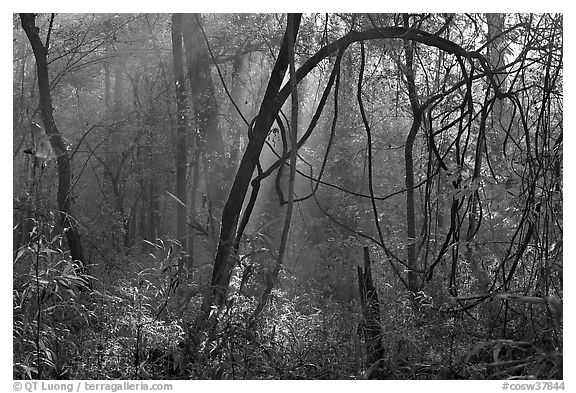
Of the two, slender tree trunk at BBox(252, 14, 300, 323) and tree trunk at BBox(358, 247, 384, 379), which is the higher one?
slender tree trunk at BBox(252, 14, 300, 323)

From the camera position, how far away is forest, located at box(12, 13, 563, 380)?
2725 mm

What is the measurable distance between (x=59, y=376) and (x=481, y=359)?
1875 millimetres

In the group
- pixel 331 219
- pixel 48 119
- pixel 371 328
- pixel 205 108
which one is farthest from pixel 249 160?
pixel 205 108

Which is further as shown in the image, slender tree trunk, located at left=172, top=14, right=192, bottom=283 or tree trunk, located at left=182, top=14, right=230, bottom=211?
slender tree trunk, located at left=172, top=14, right=192, bottom=283

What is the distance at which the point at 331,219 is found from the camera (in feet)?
12.4

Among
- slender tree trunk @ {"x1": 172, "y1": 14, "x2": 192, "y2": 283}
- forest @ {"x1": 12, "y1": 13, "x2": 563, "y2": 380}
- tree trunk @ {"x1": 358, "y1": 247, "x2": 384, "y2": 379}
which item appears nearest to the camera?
forest @ {"x1": 12, "y1": 13, "x2": 563, "y2": 380}

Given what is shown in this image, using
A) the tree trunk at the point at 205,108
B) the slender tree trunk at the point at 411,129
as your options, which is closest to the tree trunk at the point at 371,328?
the slender tree trunk at the point at 411,129

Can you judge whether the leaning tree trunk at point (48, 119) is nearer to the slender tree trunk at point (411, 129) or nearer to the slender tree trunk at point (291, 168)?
the slender tree trunk at point (291, 168)

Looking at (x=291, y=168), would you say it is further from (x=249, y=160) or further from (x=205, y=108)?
(x=205, y=108)

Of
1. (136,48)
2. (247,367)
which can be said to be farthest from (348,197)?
(247,367)

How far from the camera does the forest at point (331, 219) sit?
107 inches

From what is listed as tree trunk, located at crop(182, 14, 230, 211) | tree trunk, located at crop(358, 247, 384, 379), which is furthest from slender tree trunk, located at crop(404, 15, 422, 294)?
tree trunk, located at crop(182, 14, 230, 211)

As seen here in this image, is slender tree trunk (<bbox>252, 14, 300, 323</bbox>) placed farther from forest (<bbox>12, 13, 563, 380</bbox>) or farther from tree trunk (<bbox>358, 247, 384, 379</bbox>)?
tree trunk (<bbox>358, 247, 384, 379</bbox>)
